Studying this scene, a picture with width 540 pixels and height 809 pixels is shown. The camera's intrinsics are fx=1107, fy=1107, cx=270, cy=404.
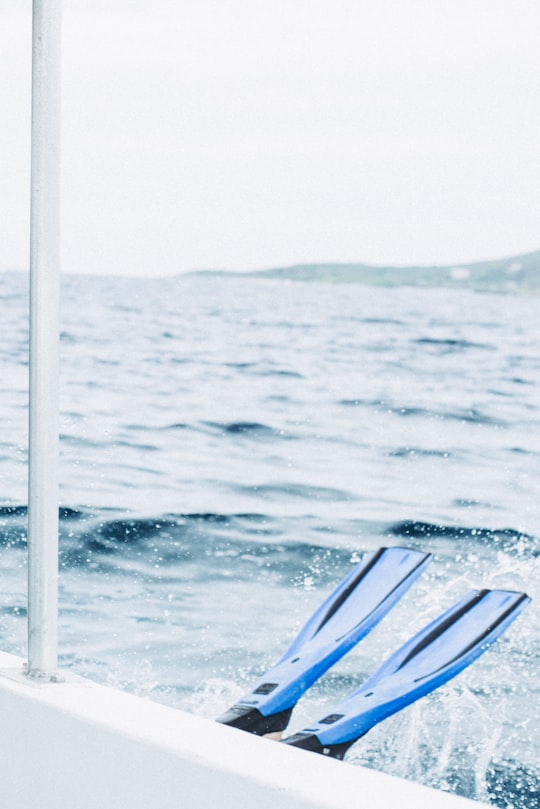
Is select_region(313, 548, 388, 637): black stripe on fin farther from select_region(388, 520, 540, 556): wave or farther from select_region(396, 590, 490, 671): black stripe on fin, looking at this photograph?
select_region(388, 520, 540, 556): wave

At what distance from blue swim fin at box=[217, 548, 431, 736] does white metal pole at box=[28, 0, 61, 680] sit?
0.96 m

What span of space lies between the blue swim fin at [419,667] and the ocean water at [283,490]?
895mm

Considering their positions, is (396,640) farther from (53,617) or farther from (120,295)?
(120,295)

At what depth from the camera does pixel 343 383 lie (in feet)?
56.2

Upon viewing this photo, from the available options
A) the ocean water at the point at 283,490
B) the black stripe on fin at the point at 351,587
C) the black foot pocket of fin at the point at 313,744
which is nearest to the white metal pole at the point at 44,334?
the black foot pocket of fin at the point at 313,744

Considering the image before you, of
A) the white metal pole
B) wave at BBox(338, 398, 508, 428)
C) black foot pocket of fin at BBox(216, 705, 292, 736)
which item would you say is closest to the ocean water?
wave at BBox(338, 398, 508, 428)

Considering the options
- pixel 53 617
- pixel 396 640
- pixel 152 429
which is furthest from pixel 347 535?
pixel 53 617

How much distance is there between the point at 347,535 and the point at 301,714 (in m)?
3.91

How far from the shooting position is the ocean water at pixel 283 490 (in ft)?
13.7

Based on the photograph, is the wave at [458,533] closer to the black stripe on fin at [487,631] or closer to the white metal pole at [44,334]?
the black stripe on fin at [487,631]

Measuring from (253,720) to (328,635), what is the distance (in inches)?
12.8

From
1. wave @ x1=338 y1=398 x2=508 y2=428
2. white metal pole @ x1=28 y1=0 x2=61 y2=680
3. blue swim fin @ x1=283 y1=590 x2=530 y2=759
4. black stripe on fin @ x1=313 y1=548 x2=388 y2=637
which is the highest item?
white metal pole @ x1=28 y1=0 x2=61 y2=680

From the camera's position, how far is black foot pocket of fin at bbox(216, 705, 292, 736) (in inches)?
73.8

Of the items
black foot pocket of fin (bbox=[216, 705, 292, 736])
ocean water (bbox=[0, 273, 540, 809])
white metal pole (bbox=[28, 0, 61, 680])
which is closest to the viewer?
white metal pole (bbox=[28, 0, 61, 680])
